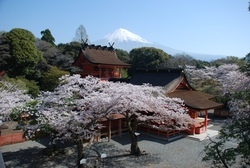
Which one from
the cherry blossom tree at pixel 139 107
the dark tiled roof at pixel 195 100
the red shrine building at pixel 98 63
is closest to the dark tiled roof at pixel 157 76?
the dark tiled roof at pixel 195 100

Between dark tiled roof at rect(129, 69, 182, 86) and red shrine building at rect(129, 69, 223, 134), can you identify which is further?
dark tiled roof at rect(129, 69, 182, 86)

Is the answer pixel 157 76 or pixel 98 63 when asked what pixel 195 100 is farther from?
pixel 98 63

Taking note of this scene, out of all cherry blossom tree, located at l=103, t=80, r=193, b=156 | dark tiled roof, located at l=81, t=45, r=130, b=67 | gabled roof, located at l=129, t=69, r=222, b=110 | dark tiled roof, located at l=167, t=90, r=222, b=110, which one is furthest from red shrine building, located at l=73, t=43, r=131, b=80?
cherry blossom tree, located at l=103, t=80, r=193, b=156

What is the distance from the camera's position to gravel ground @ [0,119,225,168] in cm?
1084

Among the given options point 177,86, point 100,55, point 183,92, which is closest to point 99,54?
point 100,55

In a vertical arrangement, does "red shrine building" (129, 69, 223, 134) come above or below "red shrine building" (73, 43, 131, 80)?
below

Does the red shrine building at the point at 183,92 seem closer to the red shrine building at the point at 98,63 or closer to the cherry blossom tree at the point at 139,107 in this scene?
the cherry blossom tree at the point at 139,107

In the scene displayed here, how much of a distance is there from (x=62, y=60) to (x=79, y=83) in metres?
18.6

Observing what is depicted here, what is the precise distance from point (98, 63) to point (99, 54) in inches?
95.8

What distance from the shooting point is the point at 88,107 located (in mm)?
10867

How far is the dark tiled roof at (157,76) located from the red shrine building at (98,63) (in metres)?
4.45

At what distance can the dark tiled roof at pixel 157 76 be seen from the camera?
18.1 m

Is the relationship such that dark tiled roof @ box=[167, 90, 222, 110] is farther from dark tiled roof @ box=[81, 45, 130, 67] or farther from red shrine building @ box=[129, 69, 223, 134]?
dark tiled roof @ box=[81, 45, 130, 67]

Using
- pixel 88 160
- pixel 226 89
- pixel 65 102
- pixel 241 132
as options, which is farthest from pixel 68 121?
pixel 226 89
